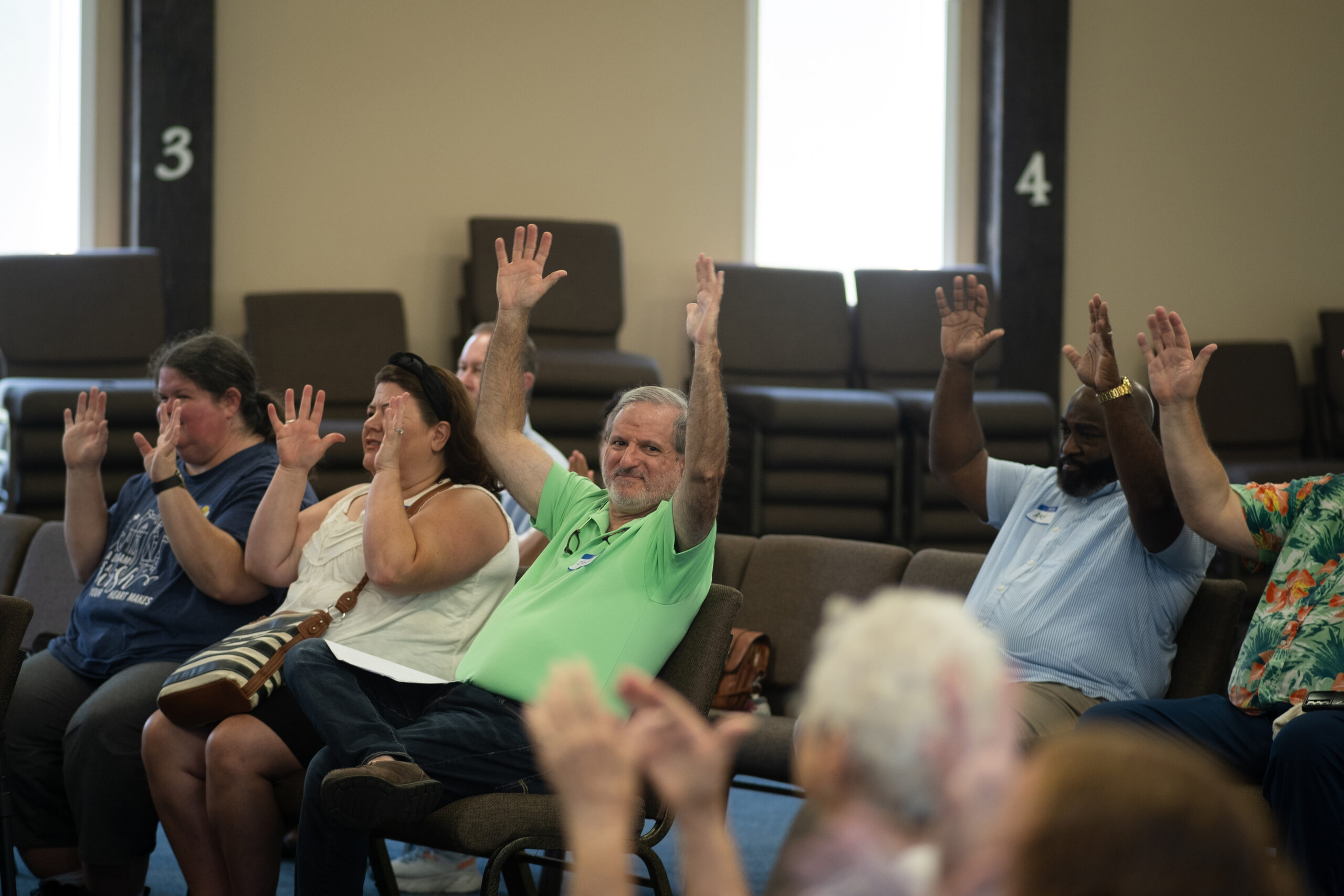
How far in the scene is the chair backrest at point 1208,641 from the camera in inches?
95.6

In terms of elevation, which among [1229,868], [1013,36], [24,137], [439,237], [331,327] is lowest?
[1229,868]

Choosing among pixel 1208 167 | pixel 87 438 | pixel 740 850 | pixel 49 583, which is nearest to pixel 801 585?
pixel 740 850

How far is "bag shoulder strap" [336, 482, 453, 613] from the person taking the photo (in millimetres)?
2305

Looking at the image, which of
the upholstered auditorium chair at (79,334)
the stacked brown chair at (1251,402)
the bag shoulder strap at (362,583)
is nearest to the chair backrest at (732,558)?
the bag shoulder strap at (362,583)

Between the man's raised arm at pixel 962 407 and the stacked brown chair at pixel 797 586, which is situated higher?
the man's raised arm at pixel 962 407

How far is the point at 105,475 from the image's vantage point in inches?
174

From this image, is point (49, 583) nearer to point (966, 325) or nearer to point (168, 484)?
point (168, 484)

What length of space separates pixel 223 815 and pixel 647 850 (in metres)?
0.75

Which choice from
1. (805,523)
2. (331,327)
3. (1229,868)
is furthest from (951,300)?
(1229,868)

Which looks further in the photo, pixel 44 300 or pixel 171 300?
pixel 171 300

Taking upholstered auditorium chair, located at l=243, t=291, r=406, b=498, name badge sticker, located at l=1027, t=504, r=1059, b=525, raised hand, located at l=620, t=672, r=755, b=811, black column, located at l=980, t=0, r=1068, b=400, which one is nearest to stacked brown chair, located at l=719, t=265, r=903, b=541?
black column, located at l=980, t=0, r=1068, b=400

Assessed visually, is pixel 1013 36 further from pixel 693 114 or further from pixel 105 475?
pixel 105 475

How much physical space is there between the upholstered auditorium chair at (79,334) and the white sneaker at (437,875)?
220 cm

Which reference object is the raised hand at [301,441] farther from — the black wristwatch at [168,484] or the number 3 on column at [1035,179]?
the number 3 on column at [1035,179]
